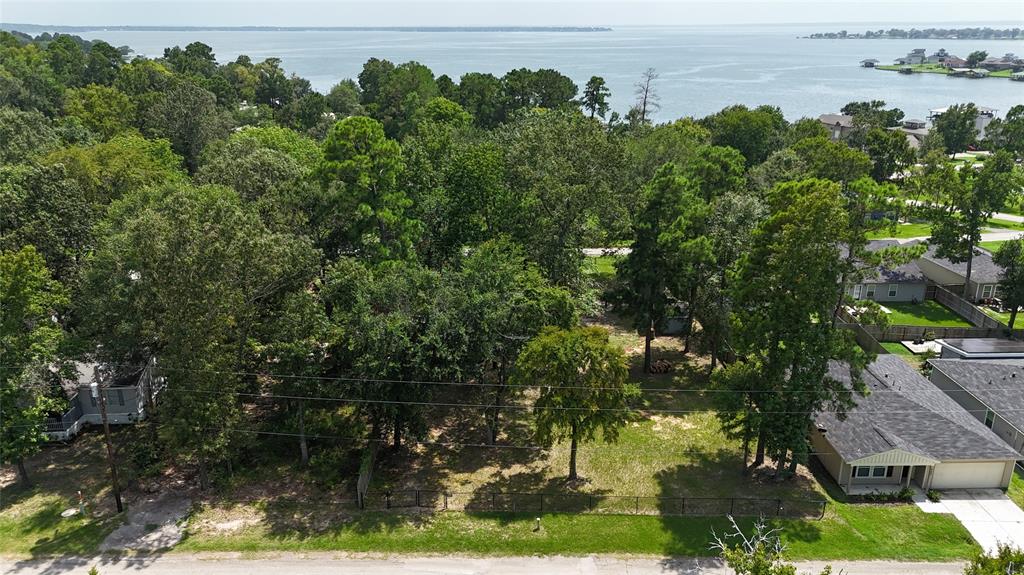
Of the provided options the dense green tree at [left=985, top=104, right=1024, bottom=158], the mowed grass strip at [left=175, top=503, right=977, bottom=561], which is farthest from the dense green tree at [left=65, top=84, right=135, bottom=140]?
the dense green tree at [left=985, top=104, right=1024, bottom=158]

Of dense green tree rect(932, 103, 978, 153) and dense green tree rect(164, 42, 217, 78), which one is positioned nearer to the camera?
dense green tree rect(932, 103, 978, 153)

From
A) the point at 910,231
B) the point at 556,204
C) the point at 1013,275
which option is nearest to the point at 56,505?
the point at 556,204

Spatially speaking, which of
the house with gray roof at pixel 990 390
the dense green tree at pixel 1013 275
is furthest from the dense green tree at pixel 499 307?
the dense green tree at pixel 1013 275

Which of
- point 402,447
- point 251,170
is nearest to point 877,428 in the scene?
point 402,447

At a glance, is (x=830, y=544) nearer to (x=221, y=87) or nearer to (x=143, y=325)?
(x=143, y=325)

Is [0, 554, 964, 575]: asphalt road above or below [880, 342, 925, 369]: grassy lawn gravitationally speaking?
below

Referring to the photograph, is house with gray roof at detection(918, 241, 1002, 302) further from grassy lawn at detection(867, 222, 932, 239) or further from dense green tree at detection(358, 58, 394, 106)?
dense green tree at detection(358, 58, 394, 106)

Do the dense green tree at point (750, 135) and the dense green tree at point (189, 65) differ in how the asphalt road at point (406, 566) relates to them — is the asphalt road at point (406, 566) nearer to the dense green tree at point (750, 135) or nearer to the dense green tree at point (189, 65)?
the dense green tree at point (750, 135)
